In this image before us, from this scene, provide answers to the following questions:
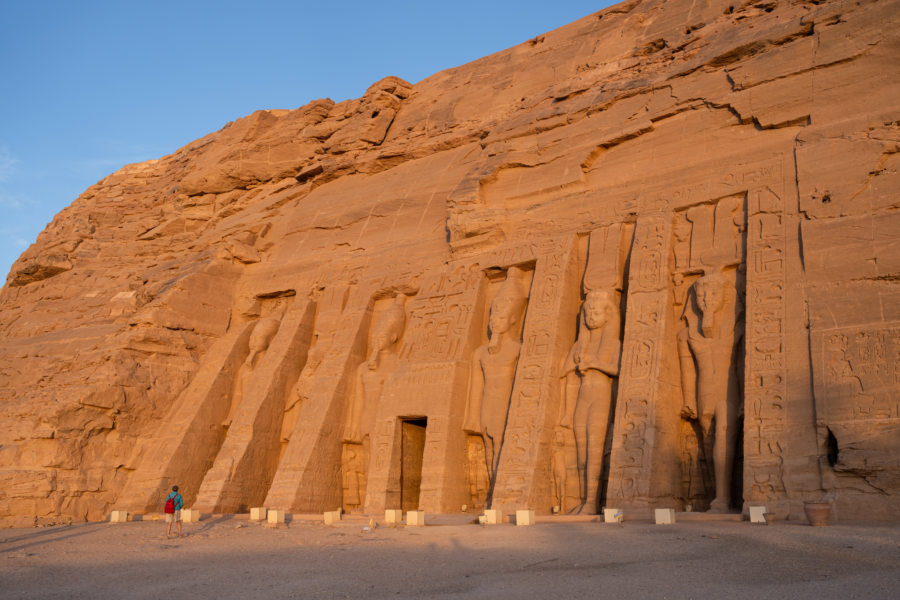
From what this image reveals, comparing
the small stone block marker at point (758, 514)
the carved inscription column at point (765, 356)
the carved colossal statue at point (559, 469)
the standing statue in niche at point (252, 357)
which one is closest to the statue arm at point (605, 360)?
the carved colossal statue at point (559, 469)

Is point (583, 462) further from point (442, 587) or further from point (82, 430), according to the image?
Result: point (82, 430)

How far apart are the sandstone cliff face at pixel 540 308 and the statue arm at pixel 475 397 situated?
0.07 m

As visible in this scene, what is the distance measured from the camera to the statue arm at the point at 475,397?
11.7 m

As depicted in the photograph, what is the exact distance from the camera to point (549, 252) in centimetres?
1218

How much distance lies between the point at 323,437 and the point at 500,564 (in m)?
7.22

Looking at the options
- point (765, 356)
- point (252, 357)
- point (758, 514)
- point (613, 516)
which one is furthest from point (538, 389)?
point (252, 357)

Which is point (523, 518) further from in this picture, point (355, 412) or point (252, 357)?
point (252, 357)

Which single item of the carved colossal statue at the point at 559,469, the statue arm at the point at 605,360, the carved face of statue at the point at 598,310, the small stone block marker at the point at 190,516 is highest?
the carved face of statue at the point at 598,310

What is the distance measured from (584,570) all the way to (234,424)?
9680 millimetres

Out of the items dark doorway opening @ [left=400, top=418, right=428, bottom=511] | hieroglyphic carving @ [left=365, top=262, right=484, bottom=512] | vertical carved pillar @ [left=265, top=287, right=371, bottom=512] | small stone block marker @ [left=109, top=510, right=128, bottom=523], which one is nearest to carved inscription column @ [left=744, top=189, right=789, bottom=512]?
hieroglyphic carving @ [left=365, top=262, right=484, bottom=512]

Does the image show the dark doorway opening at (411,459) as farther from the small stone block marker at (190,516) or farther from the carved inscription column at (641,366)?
the carved inscription column at (641,366)

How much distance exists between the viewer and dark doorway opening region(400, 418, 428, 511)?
12.2m

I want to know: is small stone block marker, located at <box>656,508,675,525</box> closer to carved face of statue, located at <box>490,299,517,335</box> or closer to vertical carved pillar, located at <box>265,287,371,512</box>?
carved face of statue, located at <box>490,299,517,335</box>

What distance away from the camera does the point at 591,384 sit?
1048 cm
